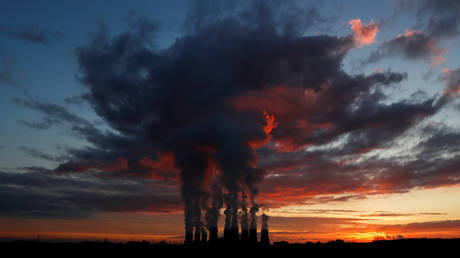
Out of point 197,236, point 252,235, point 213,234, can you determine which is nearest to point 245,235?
point 252,235

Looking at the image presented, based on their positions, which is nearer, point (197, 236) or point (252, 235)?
point (252, 235)

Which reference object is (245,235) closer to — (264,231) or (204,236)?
(264,231)

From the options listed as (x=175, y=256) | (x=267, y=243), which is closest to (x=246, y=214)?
(x=267, y=243)

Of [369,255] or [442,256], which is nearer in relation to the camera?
[442,256]

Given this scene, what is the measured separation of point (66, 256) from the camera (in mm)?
55031

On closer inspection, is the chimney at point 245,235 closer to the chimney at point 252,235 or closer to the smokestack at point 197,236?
the chimney at point 252,235

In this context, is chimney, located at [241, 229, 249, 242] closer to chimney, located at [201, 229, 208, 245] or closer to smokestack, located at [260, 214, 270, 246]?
smokestack, located at [260, 214, 270, 246]

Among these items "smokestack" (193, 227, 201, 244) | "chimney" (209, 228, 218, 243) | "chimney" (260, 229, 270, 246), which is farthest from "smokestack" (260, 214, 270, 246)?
"smokestack" (193, 227, 201, 244)

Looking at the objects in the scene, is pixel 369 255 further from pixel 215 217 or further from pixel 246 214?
pixel 215 217

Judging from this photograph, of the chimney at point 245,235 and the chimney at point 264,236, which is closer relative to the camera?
the chimney at point 264,236

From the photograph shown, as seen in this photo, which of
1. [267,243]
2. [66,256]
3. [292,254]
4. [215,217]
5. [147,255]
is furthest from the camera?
[215,217]

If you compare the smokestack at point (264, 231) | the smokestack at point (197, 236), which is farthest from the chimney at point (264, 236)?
the smokestack at point (197, 236)

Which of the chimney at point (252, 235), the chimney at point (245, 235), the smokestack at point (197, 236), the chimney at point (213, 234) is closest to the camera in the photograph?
the chimney at point (245, 235)

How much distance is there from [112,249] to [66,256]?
37.3 feet
